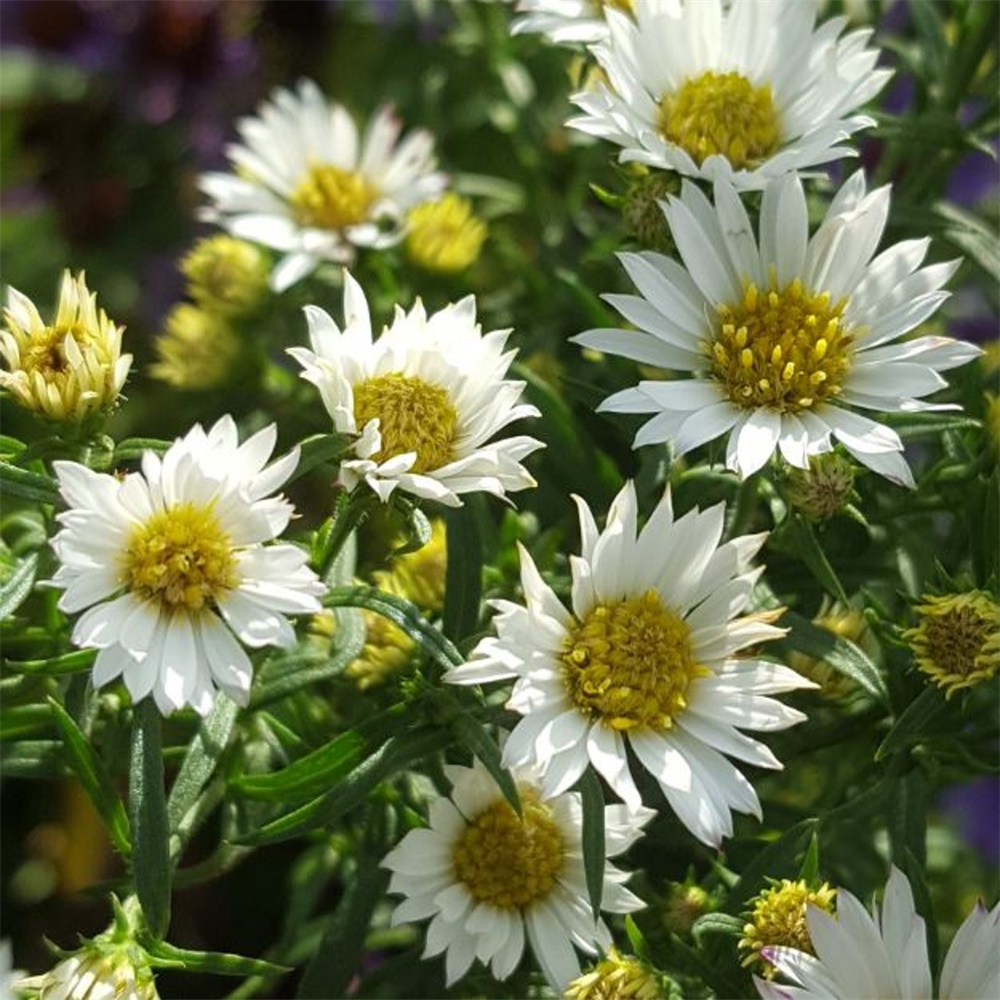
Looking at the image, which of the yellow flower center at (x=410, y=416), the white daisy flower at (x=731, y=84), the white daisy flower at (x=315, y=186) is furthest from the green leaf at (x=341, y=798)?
the white daisy flower at (x=315, y=186)

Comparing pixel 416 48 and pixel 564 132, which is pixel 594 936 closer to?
pixel 564 132

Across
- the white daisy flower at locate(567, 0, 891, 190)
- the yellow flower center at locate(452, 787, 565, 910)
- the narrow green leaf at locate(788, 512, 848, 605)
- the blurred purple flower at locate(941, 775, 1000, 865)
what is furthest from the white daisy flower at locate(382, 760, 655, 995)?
the blurred purple flower at locate(941, 775, 1000, 865)

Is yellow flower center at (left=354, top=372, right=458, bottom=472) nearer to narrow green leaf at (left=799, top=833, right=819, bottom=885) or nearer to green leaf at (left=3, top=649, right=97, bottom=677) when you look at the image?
green leaf at (left=3, top=649, right=97, bottom=677)

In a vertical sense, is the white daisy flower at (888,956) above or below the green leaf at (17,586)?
below

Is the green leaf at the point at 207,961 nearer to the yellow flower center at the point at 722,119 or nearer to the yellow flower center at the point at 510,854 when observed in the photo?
the yellow flower center at the point at 510,854

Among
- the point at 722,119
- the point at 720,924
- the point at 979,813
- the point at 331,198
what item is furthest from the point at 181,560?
the point at 979,813

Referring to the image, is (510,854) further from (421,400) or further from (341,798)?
(421,400)
